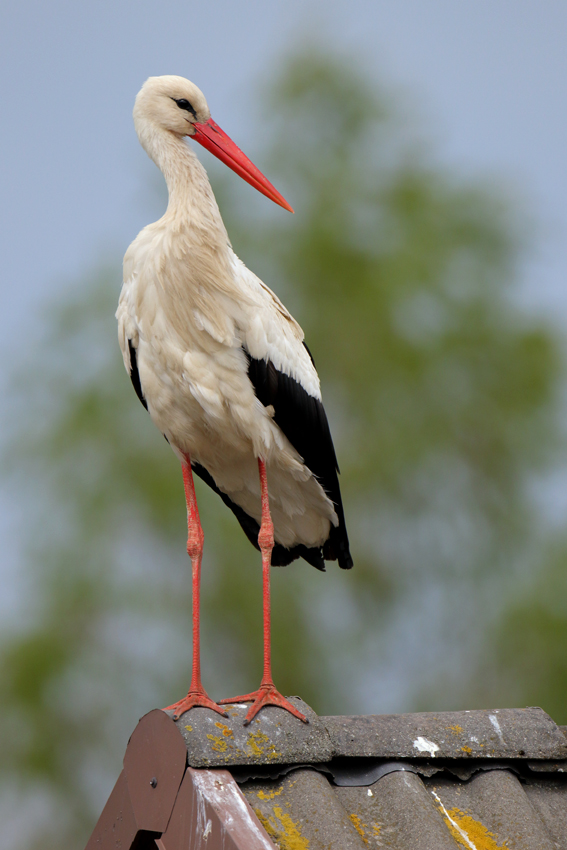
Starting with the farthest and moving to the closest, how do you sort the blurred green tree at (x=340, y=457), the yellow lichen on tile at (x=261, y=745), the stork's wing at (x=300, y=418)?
the blurred green tree at (x=340, y=457) < the stork's wing at (x=300, y=418) < the yellow lichen on tile at (x=261, y=745)

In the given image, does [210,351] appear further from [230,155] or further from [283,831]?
[283,831]

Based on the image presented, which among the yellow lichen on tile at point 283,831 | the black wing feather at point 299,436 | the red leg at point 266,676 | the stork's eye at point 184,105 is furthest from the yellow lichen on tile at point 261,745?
the stork's eye at point 184,105

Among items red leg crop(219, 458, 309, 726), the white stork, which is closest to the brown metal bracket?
red leg crop(219, 458, 309, 726)

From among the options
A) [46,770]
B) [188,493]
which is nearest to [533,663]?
[46,770]

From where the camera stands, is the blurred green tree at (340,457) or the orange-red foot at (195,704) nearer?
the orange-red foot at (195,704)

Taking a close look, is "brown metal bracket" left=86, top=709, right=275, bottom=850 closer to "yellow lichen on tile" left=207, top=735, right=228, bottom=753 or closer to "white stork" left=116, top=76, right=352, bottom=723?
"yellow lichen on tile" left=207, top=735, right=228, bottom=753

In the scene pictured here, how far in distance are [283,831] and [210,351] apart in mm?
1725

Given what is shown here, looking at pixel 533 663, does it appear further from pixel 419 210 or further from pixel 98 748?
pixel 419 210

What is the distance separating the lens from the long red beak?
12.6 ft

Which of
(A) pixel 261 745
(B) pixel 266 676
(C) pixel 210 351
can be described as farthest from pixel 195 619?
(C) pixel 210 351

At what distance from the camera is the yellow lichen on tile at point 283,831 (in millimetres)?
2205

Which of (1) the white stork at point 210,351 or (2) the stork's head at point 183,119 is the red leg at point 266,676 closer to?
(1) the white stork at point 210,351

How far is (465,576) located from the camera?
38.0ft

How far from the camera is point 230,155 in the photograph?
152 inches
